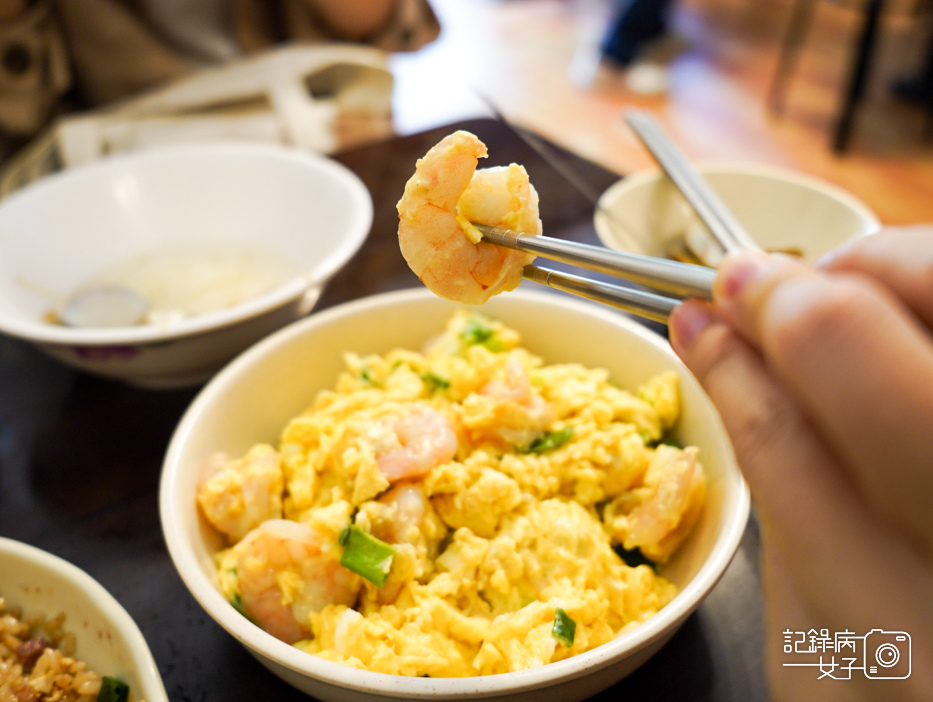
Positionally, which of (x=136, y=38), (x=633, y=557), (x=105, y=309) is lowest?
(x=105, y=309)

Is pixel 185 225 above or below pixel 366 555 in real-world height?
below

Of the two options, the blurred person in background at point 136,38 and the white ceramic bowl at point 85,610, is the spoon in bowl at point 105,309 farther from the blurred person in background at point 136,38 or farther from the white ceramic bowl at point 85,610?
the blurred person in background at point 136,38

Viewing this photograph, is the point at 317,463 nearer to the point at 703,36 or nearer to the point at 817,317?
the point at 817,317

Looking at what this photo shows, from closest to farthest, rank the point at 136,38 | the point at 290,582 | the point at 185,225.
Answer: the point at 290,582, the point at 185,225, the point at 136,38

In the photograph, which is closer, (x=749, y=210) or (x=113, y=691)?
(x=113, y=691)

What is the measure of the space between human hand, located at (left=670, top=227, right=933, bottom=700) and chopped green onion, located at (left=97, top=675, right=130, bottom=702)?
64 cm

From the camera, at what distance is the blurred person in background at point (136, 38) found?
7.16 feet

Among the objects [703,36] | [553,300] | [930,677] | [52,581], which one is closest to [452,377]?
[553,300]

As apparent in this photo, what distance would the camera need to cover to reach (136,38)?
2.42 m

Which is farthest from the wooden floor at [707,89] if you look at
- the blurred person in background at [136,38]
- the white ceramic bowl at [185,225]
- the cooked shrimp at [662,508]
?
the cooked shrimp at [662,508]

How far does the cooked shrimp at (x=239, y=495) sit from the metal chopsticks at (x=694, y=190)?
2.76ft

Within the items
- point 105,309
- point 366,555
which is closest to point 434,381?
point 366,555

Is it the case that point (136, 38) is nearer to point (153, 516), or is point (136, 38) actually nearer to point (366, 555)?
point (153, 516)

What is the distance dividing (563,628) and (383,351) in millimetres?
580
